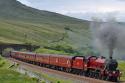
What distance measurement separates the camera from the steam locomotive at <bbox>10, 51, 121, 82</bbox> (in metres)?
57.4

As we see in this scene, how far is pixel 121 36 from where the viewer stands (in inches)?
2350

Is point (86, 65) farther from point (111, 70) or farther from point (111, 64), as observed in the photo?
point (111, 64)

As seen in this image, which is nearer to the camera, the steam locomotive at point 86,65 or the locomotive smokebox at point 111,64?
the locomotive smokebox at point 111,64

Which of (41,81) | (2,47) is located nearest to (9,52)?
(2,47)

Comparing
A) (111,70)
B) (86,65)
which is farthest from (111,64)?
(86,65)

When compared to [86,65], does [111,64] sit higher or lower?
higher

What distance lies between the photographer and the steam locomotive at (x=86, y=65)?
57.4 meters

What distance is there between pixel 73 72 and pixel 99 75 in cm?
1379

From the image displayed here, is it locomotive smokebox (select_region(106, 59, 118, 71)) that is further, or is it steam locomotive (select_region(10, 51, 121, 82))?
steam locomotive (select_region(10, 51, 121, 82))

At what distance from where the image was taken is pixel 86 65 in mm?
64562

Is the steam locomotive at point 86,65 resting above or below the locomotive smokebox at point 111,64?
below

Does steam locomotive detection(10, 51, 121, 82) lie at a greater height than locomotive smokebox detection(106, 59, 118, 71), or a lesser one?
lesser

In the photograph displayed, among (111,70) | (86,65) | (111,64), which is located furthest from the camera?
(86,65)

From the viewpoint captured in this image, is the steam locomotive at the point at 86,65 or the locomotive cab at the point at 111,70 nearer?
the locomotive cab at the point at 111,70
